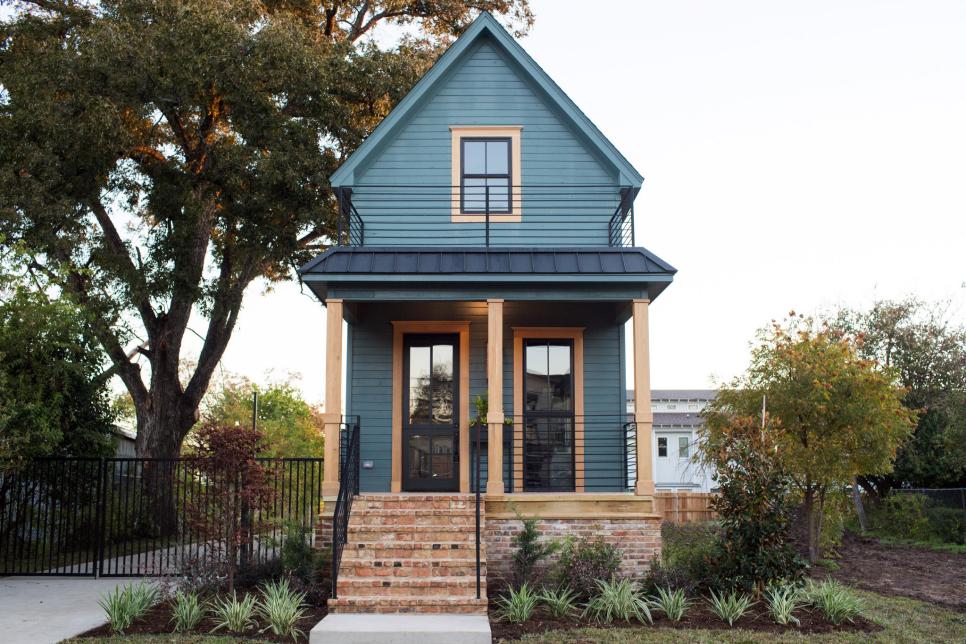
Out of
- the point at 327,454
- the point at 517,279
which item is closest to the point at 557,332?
the point at 517,279

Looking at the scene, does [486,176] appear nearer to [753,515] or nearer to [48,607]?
[753,515]

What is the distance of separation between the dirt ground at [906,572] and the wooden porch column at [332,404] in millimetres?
8665

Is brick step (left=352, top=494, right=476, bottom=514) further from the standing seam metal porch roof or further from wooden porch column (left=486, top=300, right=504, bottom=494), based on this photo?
the standing seam metal porch roof

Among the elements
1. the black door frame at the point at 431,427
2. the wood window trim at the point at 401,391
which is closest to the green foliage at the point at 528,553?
the wood window trim at the point at 401,391

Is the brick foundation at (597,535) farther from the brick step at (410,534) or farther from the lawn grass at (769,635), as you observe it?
the lawn grass at (769,635)

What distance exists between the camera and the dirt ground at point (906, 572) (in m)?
13.2

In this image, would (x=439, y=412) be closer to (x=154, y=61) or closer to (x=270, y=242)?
(x=270, y=242)

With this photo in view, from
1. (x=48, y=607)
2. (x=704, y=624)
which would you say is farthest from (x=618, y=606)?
(x=48, y=607)

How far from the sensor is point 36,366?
1461cm

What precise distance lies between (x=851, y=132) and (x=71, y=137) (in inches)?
632

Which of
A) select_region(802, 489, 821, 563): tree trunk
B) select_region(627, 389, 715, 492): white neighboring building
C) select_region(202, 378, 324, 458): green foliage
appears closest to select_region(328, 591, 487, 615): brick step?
select_region(802, 489, 821, 563): tree trunk

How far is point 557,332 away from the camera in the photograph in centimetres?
1500

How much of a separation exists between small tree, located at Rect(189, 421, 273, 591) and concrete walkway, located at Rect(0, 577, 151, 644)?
64.3 inches

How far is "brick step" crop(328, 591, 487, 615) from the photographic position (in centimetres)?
1027
